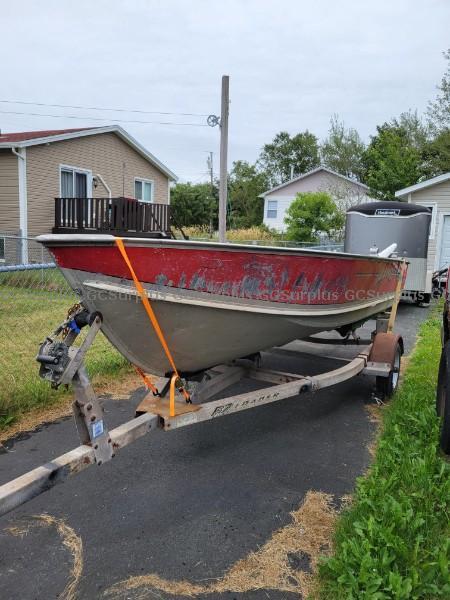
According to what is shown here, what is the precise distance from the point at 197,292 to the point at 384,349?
2569mm

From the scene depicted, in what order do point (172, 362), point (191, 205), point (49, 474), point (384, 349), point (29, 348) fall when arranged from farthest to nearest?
point (191, 205)
point (29, 348)
point (384, 349)
point (172, 362)
point (49, 474)

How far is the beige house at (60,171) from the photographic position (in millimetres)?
16047

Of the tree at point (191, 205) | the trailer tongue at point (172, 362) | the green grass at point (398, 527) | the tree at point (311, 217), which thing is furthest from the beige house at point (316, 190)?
the green grass at point (398, 527)

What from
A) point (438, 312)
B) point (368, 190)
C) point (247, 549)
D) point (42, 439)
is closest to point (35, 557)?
point (247, 549)

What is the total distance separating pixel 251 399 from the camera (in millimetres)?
3531

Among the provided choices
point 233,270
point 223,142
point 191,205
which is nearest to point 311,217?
point 223,142

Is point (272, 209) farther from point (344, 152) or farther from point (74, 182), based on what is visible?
point (74, 182)

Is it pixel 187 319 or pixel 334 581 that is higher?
pixel 187 319

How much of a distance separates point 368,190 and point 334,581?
29.1 meters

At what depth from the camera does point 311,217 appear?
2306 cm

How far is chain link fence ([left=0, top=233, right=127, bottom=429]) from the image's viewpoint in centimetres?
456

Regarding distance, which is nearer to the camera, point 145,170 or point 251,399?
point 251,399

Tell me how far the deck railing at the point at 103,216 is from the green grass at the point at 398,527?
12.7 metres

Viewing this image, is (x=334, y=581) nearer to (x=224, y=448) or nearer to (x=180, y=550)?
(x=180, y=550)
